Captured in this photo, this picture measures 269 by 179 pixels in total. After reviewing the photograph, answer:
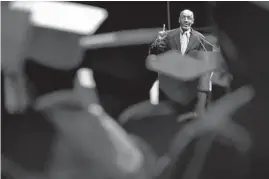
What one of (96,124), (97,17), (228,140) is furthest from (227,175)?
(97,17)

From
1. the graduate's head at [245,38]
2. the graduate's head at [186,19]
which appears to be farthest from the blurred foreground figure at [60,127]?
the graduate's head at [245,38]

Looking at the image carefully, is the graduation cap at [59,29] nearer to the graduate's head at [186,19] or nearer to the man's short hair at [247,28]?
the graduate's head at [186,19]

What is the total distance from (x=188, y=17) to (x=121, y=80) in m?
0.67

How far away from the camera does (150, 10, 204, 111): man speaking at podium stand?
349cm

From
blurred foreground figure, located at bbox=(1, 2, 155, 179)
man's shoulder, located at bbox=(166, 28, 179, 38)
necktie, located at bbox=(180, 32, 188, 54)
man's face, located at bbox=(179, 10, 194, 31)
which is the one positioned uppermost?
man's face, located at bbox=(179, 10, 194, 31)

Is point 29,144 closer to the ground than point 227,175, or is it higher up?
higher up

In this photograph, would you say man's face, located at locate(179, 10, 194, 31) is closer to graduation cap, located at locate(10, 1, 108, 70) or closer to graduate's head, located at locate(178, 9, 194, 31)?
graduate's head, located at locate(178, 9, 194, 31)

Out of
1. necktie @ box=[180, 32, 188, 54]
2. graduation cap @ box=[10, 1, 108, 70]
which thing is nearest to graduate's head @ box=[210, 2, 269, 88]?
necktie @ box=[180, 32, 188, 54]

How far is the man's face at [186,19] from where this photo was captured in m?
3.46

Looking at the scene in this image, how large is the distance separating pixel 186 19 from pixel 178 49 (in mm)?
227

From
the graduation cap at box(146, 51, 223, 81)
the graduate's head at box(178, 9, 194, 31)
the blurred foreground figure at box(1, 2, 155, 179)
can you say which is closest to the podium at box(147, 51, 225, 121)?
the graduation cap at box(146, 51, 223, 81)

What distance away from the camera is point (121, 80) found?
3.49 metres

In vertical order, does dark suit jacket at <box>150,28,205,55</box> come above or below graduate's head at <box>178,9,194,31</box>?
below

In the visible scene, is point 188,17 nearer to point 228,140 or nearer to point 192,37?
point 192,37
